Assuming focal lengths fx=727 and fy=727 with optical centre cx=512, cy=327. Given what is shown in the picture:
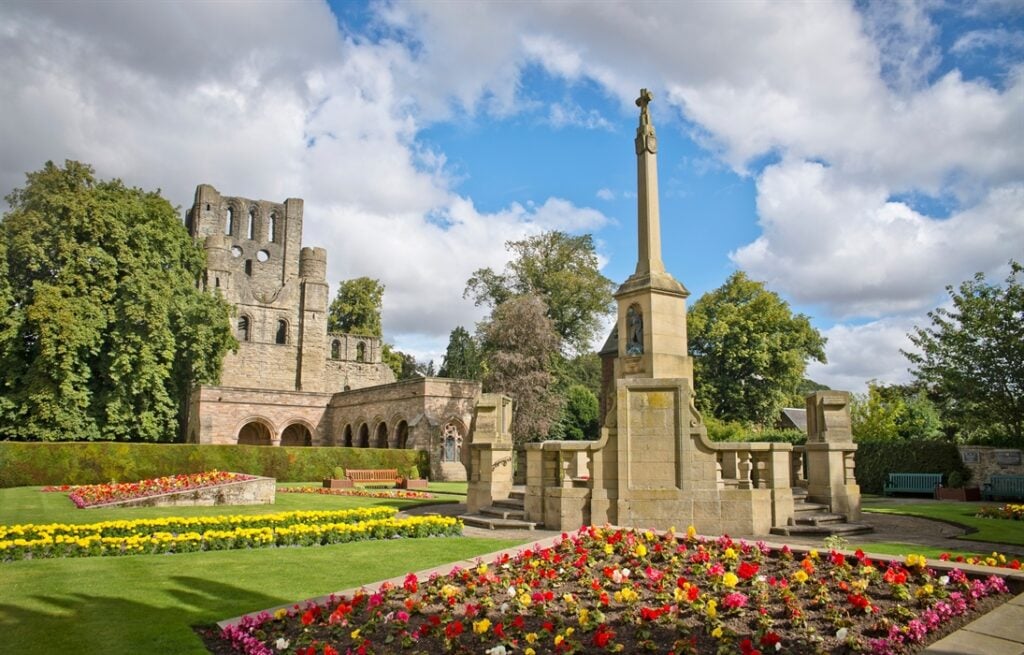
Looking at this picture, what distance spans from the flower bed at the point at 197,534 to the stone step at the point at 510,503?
2.63 meters

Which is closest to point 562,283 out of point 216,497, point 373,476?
point 373,476

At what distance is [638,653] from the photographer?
202 inches

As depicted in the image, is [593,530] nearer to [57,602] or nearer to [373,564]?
[373,564]

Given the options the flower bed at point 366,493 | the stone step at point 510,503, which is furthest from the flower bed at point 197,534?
the flower bed at point 366,493

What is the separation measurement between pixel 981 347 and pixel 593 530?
21.6 meters

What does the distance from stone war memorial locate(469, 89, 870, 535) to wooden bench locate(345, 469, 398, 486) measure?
60.1 feet

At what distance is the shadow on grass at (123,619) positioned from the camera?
5723 mm

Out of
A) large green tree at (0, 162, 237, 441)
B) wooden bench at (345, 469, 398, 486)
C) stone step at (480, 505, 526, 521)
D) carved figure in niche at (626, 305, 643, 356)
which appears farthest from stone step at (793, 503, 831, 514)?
large green tree at (0, 162, 237, 441)

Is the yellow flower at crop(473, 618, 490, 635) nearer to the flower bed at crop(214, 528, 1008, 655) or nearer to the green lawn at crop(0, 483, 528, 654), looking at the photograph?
the flower bed at crop(214, 528, 1008, 655)

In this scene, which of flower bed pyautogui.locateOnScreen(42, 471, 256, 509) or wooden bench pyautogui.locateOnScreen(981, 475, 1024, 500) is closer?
flower bed pyautogui.locateOnScreen(42, 471, 256, 509)

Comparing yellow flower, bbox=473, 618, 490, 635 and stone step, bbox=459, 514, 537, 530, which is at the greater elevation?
yellow flower, bbox=473, 618, 490, 635

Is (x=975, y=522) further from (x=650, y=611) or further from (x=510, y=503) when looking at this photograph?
(x=650, y=611)

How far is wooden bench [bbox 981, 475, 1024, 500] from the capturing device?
21125 mm

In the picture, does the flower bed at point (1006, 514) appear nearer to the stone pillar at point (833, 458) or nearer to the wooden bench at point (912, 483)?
the stone pillar at point (833, 458)
